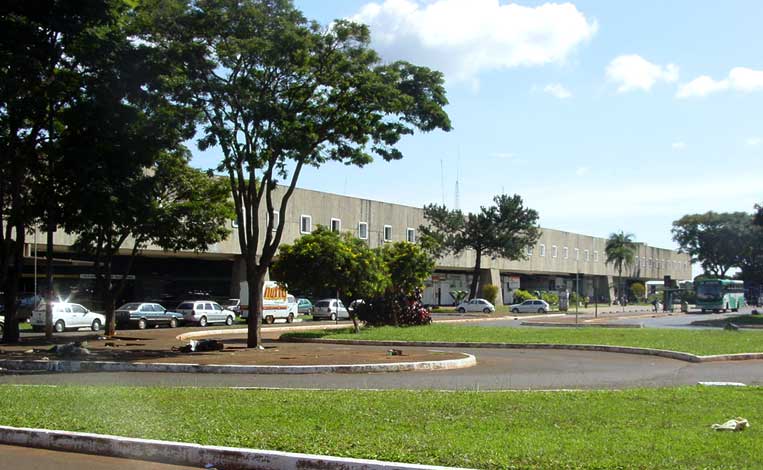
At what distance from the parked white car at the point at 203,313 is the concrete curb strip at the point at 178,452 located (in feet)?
119

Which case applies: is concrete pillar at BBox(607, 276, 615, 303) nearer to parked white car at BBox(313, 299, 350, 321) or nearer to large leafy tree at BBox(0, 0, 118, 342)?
parked white car at BBox(313, 299, 350, 321)

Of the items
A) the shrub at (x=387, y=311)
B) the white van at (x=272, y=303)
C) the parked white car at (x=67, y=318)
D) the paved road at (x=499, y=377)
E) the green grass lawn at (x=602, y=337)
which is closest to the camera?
the paved road at (x=499, y=377)

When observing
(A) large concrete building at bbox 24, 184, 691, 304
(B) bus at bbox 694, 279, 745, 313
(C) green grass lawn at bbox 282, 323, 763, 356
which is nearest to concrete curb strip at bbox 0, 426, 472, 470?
(C) green grass lawn at bbox 282, 323, 763, 356

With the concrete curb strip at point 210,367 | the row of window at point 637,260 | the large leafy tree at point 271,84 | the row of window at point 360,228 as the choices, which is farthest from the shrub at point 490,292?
the concrete curb strip at point 210,367

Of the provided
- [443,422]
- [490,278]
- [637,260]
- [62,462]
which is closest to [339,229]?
[490,278]

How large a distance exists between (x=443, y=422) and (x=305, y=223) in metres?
50.0

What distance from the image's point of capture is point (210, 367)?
60.8ft

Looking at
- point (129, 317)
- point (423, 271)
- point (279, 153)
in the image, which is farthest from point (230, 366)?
point (129, 317)

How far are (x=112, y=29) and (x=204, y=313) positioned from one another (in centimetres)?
2480

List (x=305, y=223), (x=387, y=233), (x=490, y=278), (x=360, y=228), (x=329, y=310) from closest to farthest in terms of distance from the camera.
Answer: (x=329, y=310) → (x=305, y=223) → (x=360, y=228) → (x=387, y=233) → (x=490, y=278)

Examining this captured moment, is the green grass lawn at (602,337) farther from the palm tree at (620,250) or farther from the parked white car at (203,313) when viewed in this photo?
the palm tree at (620,250)

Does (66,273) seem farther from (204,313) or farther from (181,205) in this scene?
(181,205)

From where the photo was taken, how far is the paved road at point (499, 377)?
50.3ft

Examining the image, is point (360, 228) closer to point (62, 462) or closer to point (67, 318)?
point (67, 318)
